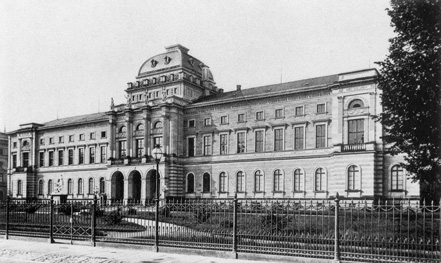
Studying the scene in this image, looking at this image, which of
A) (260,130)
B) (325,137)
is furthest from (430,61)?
(260,130)

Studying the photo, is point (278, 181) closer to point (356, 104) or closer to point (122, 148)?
point (356, 104)

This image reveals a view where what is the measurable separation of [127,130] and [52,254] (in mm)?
36693

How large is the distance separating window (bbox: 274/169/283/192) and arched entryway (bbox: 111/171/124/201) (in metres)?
20.8

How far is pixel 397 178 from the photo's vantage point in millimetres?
34406

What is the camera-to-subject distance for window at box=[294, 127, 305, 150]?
4066cm

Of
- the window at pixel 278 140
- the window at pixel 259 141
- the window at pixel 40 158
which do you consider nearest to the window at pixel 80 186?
the window at pixel 40 158

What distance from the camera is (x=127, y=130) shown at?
5016 centimetres

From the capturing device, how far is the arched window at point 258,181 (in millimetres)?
42812

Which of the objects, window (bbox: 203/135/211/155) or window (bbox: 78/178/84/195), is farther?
window (bbox: 78/178/84/195)

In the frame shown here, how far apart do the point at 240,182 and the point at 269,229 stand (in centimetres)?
3102

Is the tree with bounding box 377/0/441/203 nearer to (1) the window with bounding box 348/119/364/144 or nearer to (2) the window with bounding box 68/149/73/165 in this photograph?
(1) the window with bounding box 348/119/364/144

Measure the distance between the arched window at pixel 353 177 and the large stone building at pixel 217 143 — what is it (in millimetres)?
84

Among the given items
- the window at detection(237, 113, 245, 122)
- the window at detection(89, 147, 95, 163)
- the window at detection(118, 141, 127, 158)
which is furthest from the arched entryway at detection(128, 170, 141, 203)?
the window at detection(237, 113, 245, 122)

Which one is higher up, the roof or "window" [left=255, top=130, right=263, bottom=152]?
the roof
